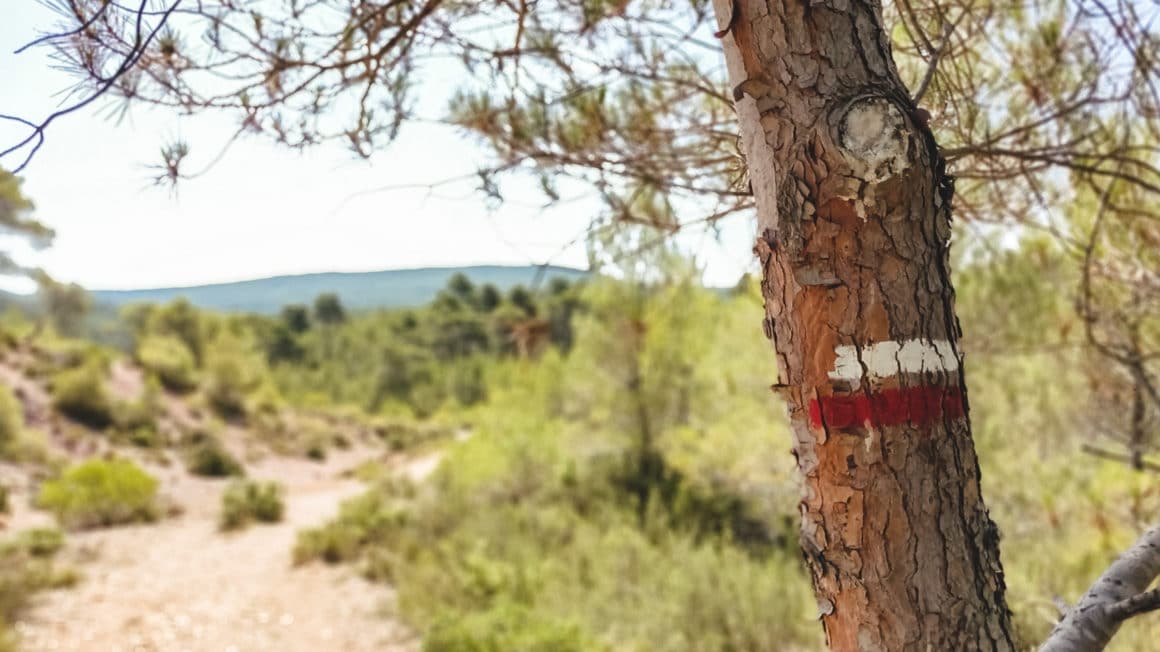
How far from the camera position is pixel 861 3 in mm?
750

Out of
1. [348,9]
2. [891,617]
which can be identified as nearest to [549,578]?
[348,9]

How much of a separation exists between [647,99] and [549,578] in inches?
148

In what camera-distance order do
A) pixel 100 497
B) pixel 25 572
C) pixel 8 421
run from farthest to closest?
pixel 8 421
pixel 100 497
pixel 25 572

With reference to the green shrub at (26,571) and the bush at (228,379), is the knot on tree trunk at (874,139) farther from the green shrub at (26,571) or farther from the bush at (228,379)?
the bush at (228,379)

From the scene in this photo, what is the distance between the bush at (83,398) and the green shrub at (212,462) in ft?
5.04

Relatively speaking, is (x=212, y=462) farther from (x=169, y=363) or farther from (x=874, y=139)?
(x=874, y=139)

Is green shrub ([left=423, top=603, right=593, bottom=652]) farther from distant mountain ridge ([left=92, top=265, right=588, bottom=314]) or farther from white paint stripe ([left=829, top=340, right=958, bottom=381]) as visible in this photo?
distant mountain ridge ([left=92, top=265, right=588, bottom=314])

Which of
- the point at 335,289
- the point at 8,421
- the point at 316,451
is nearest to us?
the point at 8,421

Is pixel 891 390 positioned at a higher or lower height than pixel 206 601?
higher

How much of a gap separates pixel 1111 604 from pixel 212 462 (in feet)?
44.4

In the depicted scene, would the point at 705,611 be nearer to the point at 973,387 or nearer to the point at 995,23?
the point at 973,387

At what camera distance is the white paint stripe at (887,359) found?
70 cm

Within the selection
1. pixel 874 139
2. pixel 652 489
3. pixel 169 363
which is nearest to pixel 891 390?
pixel 874 139

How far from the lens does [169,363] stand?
1708 cm
